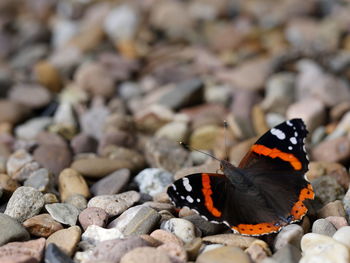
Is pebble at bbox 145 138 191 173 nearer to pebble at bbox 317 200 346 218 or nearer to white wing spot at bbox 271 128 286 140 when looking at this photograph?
white wing spot at bbox 271 128 286 140

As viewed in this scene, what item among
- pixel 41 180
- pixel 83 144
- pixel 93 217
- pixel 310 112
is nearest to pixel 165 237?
pixel 93 217

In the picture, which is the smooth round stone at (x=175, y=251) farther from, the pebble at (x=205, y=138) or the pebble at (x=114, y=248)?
the pebble at (x=205, y=138)

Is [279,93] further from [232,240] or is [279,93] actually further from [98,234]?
[98,234]

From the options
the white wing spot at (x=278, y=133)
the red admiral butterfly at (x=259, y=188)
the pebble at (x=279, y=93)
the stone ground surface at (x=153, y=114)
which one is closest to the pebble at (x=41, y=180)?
the stone ground surface at (x=153, y=114)

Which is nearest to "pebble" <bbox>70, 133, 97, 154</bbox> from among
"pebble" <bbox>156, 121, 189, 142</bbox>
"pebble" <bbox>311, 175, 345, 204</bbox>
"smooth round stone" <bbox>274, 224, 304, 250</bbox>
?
"pebble" <bbox>156, 121, 189, 142</bbox>

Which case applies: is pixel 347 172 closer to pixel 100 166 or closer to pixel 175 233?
pixel 175 233

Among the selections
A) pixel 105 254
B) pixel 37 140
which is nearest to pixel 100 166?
pixel 37 140
